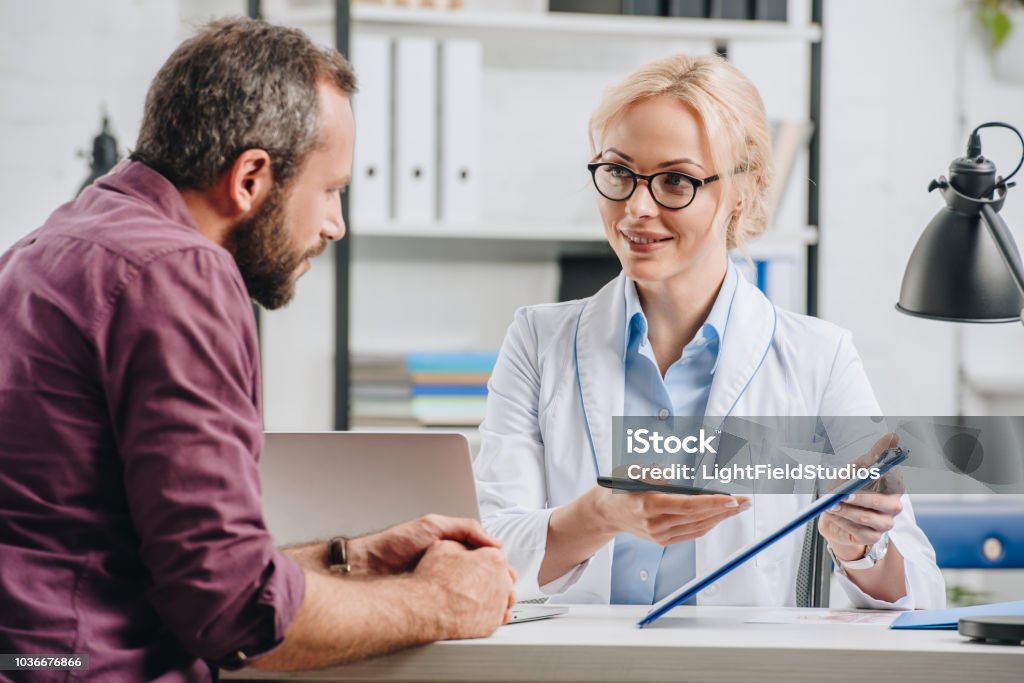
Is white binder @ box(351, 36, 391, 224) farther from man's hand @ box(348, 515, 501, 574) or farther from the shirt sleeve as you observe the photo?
the shirt sleeve

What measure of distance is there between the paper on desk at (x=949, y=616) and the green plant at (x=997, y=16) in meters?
2.03

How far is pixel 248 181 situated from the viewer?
104 cm

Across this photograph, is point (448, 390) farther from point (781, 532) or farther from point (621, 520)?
point (781, 532)

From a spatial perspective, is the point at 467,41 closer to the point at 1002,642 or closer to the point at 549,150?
the point at 549,150

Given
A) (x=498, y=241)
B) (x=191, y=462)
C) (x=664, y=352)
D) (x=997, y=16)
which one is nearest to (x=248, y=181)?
(x=191, y=462)

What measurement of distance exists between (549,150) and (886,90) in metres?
0.92

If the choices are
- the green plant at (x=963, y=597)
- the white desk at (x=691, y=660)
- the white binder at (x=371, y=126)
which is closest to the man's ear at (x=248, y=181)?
the white desk at (x=691, y=660)

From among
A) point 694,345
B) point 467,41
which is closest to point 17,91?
point 467,41

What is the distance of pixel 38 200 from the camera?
8.24 ft

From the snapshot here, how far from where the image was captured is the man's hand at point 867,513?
1.07 metres

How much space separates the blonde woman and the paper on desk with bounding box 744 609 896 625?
19cm

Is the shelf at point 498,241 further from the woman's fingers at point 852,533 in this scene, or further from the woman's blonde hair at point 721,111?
the woman's fingers at point 852,533

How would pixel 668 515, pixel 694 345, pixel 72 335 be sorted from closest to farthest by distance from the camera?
pixel 72 335
pixel 668 515
pixel 694 345

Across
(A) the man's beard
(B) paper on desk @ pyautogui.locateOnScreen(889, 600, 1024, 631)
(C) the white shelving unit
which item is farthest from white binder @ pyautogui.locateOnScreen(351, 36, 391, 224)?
(B) paper on desk @ pyautogui.locateOnScreen(889, 600, 1024, 631)
